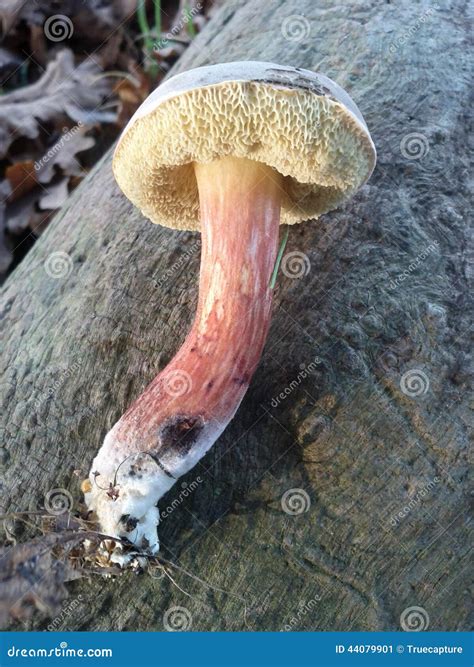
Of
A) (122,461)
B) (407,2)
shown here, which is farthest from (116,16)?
(122,461)

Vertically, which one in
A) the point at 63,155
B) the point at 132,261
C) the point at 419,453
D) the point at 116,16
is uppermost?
the point at 116,16

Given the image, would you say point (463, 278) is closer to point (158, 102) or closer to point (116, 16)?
point (158, 102)

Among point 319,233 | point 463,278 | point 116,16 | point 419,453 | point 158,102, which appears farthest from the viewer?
point 116,16
